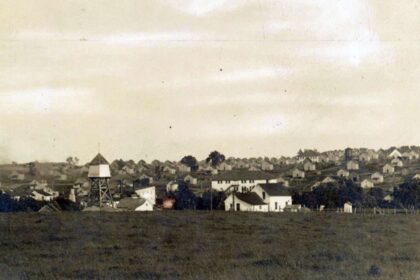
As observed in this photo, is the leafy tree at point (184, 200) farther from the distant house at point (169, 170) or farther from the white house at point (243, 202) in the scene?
the distant house at point (169, 170)

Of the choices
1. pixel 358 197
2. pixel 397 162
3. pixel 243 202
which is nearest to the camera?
pixel 358 197

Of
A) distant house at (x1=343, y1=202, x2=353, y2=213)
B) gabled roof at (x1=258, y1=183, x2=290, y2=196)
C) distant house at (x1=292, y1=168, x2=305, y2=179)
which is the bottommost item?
distant house at (x1=343, y1=202, x2=353, y2=213)

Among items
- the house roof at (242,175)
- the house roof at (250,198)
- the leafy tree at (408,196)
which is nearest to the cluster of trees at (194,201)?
the house roof at (250,198)

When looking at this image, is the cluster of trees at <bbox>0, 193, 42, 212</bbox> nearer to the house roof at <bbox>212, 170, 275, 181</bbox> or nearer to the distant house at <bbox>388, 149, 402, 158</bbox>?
the house roof at <bbox>212, 170, 275, 181</bbox>

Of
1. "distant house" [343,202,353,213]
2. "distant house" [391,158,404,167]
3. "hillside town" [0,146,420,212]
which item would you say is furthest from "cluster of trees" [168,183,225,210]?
"distant house" [391,158,404,167]

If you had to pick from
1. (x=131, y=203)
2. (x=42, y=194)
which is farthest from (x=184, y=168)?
(x=131, y=203)

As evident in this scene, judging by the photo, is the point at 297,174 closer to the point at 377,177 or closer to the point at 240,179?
the point at 377,177

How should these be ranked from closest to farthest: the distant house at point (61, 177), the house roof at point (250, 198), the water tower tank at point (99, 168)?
the water tower tank at point (99, 168), the house roof at point (250, 198), the distant house at point (61, 177)
